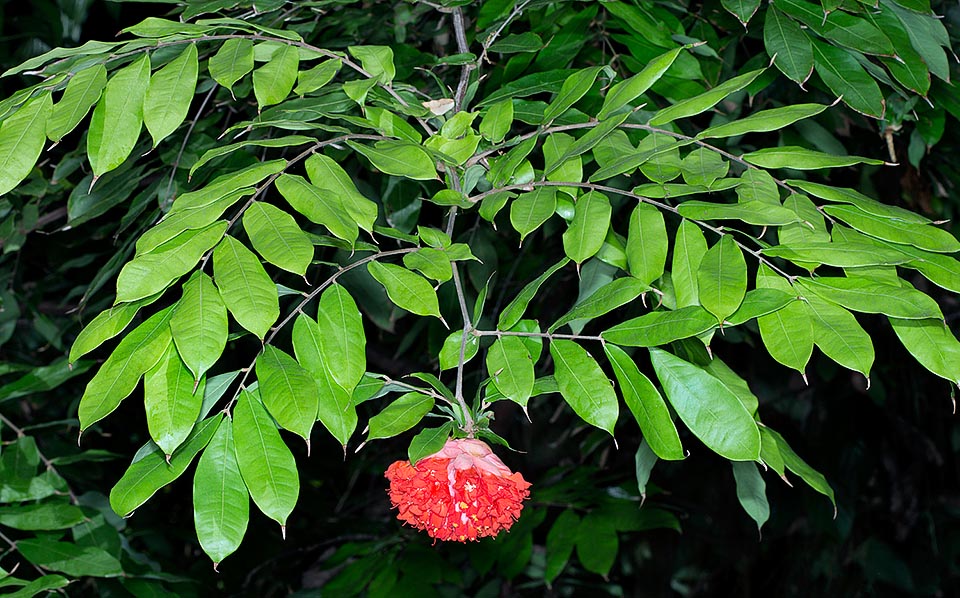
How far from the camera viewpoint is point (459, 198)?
86 cm

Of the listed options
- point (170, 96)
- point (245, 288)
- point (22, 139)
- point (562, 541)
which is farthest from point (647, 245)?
point (562, 541)

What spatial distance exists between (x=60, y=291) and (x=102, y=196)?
3.46 feet

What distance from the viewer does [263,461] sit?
769mm

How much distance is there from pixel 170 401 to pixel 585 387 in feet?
1.15

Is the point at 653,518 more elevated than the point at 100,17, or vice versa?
the point at 100,17

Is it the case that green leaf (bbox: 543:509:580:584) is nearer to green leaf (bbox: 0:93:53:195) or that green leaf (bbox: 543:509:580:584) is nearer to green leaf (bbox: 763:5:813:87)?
green leaf (bbox: 763:5:813:87)

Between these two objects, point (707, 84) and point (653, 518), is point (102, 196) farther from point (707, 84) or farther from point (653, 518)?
point (653, 518)

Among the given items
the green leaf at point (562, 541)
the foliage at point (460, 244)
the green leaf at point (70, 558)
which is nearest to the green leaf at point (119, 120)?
the foliage at point (460, 244)

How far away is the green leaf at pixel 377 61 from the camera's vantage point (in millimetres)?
958

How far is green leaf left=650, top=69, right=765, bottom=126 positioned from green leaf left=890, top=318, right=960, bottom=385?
26 centimetres

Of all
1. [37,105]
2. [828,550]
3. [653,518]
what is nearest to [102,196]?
[37,105]

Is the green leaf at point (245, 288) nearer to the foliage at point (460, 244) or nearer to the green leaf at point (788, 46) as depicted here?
the foliage at point (460, 244)

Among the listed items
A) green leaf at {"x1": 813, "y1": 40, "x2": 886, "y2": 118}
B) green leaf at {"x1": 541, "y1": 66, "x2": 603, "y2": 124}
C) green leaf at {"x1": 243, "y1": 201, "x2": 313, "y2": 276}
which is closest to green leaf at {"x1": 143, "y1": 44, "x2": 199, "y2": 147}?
green leaf at {"x1": 243, "y1": 201, "x2": 313, "y2": 276}

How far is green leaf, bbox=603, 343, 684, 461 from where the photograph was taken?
0.79 metres
